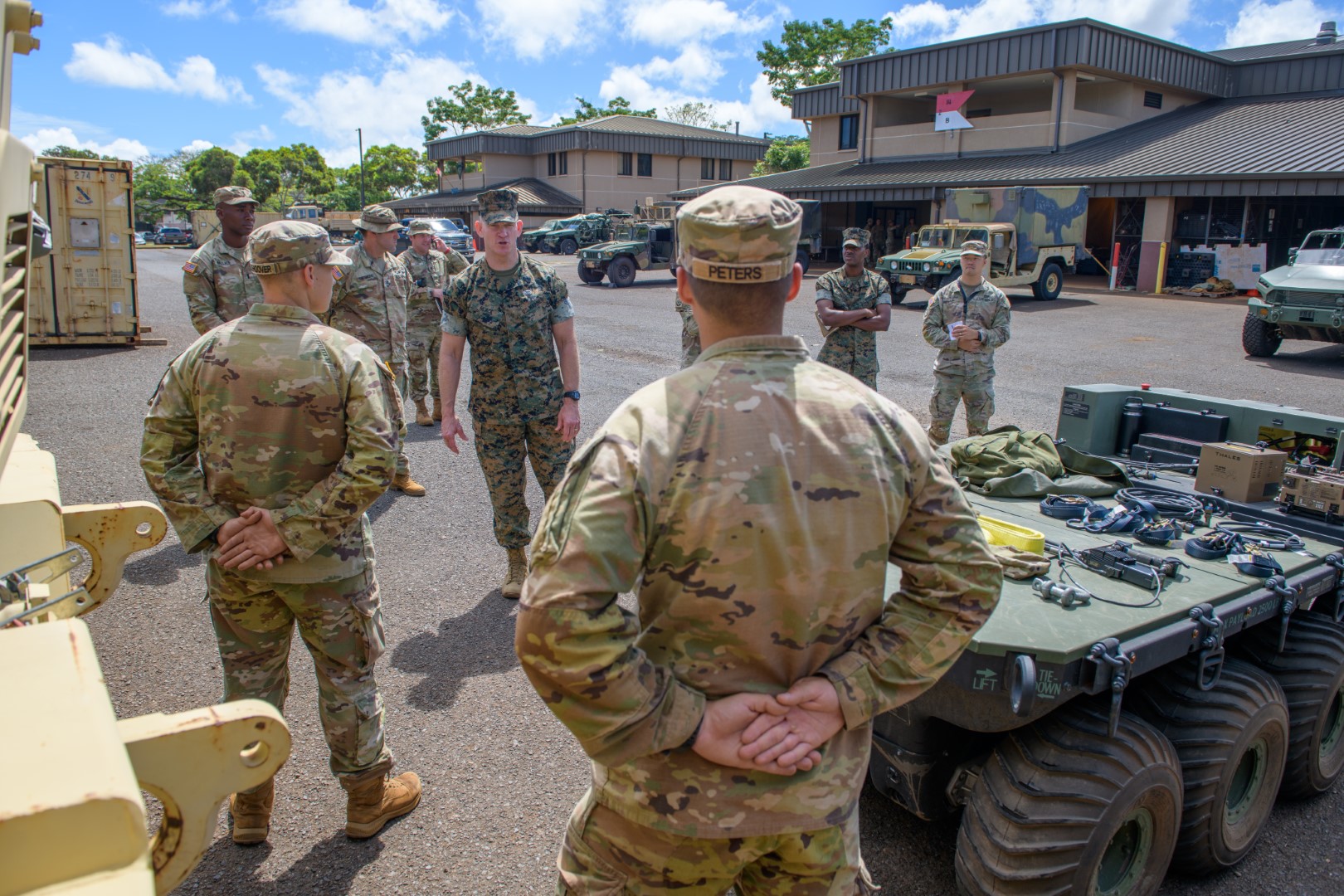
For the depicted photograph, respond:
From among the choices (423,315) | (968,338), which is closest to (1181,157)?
(968,338)

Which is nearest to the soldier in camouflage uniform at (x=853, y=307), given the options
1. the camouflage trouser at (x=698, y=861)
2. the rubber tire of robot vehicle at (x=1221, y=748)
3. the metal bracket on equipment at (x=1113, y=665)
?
the rubber tire of robot vehicle at (x=1221, y=748)

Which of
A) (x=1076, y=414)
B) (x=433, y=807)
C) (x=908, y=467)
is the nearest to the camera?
(x=908, y=467)

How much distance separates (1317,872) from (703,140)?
157 feet

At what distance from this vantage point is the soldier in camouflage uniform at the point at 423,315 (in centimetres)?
837

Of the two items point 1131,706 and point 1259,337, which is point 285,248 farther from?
point 1259,337

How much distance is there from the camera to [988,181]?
2419cm

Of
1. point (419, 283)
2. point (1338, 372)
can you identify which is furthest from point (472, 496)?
point (1338, 372)

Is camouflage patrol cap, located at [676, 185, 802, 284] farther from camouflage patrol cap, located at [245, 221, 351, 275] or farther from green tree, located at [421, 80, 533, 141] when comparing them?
green tree, located at [421, 80, 533, 141]

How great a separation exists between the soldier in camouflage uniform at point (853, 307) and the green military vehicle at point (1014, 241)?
39.1 ft

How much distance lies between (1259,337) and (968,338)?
8.89 m

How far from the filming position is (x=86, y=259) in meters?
12.1

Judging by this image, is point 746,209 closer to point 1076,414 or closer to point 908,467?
point 908,467

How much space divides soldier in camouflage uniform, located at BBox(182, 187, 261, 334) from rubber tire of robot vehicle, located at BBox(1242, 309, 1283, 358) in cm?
1292

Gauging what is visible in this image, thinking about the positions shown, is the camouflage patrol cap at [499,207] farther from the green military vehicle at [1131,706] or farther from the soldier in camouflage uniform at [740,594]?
the soldier in camouflage uniform at [740,594]
